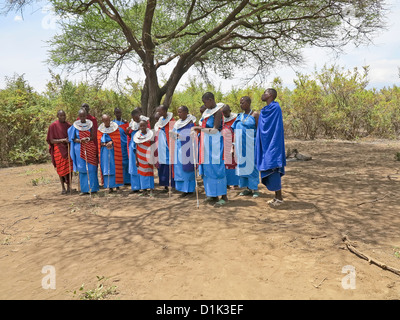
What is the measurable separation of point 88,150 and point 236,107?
10.6 metres

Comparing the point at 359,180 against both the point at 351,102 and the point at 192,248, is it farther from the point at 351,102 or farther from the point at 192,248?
the point at 351,102

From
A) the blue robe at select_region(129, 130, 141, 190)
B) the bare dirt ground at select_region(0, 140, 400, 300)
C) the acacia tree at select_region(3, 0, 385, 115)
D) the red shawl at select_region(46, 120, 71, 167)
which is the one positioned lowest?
the bare dirt ground at select_region(0, 140, 400, 300)

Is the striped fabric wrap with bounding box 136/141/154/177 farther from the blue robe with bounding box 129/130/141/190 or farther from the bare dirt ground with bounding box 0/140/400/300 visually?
the bare dirt ground with bounding box 0/140/400/300

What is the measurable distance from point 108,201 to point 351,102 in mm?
12272

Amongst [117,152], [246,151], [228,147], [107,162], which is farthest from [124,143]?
[246,151]

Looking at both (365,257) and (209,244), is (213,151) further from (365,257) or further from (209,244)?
(365,257)

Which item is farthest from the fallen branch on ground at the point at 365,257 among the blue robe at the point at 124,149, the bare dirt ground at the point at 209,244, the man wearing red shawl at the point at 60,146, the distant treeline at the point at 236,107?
the distant treeline at the point at 236,107

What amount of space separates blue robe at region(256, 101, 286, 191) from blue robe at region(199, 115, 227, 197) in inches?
27.0

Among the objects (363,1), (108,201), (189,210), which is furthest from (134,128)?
(363,1)

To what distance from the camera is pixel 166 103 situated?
910cm

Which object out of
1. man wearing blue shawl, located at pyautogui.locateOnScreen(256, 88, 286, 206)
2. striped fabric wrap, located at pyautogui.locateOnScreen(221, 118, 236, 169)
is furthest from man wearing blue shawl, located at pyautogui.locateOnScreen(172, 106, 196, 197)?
man wearing blue shawl, located at pyautogui.locateOnScreen(256, 88, 286, 206)

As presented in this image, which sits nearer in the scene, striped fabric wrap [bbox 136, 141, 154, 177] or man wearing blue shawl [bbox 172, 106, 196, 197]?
man wearing blue shawl [bbox 172, 106, 196, 197]

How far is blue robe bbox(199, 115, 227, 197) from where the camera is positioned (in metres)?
5.33

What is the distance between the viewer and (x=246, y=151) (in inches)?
235
